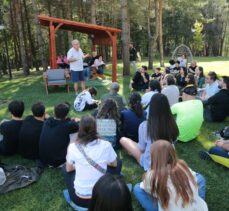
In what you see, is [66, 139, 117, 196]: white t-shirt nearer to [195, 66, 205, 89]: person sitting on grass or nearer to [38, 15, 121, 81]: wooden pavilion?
[195, 66, 205, 89]: person sitting on grass

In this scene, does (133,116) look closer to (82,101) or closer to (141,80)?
(82,101)

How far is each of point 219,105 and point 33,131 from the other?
393 cm

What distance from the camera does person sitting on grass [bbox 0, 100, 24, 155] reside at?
5.09 m

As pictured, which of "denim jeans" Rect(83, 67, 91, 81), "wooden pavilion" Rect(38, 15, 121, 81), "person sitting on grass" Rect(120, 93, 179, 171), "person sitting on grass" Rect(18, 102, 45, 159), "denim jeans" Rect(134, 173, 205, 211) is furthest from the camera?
"denim jeans" Rect(83, 67, 91, 81)

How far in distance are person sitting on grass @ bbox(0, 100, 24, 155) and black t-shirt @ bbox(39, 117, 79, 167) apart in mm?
625

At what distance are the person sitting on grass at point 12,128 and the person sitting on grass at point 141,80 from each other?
623cm

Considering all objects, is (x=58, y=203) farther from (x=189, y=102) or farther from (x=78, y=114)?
(x=78, y=114)

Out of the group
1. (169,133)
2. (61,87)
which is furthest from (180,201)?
(61,87)

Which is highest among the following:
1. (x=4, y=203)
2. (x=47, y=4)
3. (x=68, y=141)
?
(x=47, y=4)

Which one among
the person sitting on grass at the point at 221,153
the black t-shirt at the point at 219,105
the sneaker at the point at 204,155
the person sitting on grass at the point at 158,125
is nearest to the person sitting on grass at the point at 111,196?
the person sitting on grass at the point at 158,125

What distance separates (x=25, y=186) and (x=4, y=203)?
1.39 feet

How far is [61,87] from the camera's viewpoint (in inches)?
490

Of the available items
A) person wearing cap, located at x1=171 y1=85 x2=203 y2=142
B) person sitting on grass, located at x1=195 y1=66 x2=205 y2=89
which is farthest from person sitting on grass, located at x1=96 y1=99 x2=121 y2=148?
person sitting on grass, located at x1=195 y1=66 x2=205 y2=89

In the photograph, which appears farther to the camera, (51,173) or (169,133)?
(51,173)
